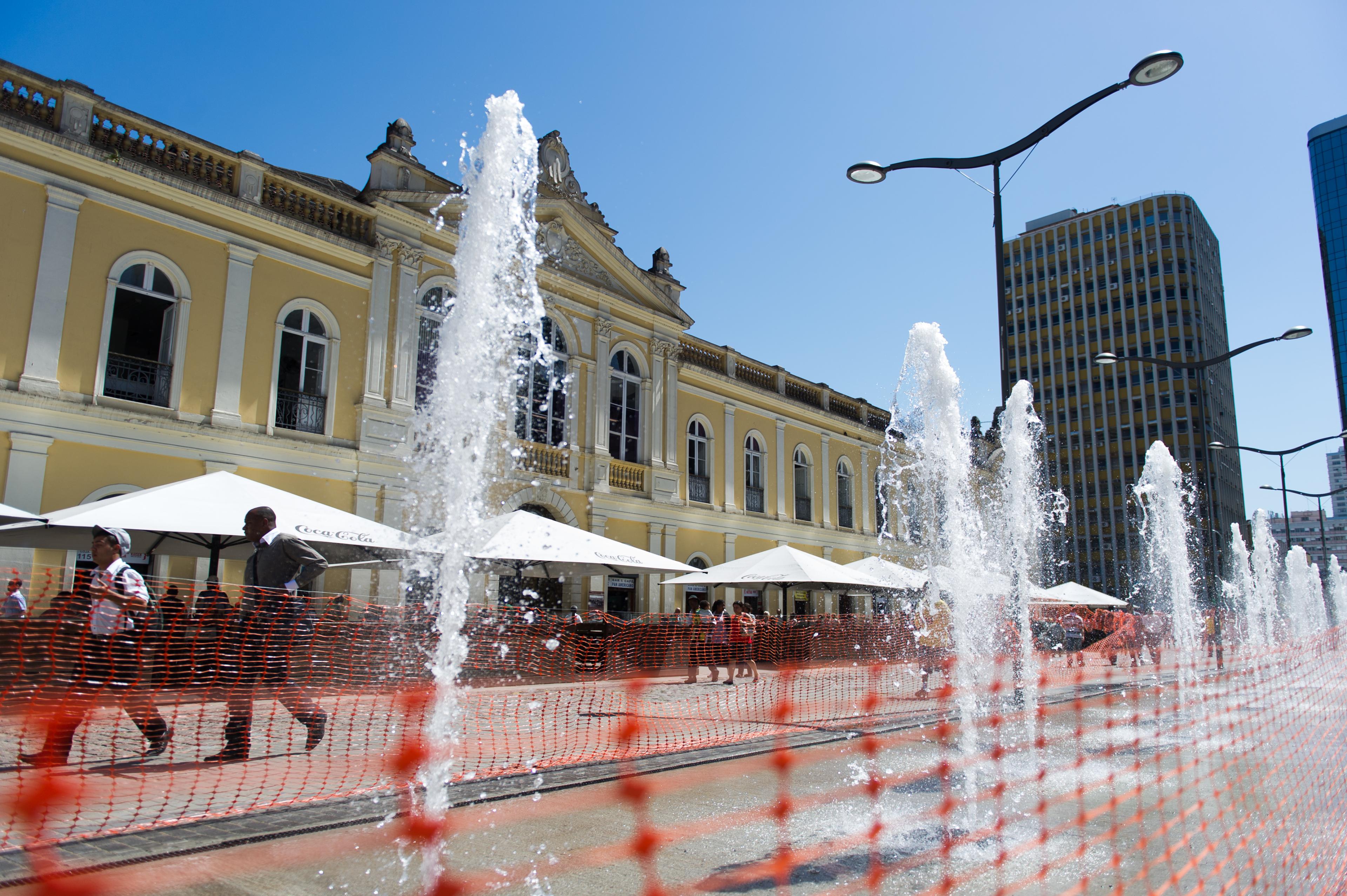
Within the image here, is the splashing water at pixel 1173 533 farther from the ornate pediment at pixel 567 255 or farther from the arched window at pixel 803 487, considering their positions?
the ornate pediment at pixel 567 255

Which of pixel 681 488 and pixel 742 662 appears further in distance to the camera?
pixel 681 488

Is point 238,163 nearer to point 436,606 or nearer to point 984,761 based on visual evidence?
point 436,606

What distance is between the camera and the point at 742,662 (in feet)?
48.2

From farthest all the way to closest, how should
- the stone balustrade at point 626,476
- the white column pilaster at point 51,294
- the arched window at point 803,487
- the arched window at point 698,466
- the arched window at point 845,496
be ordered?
the arched window at point 845,496 → the arched window at point 803,487 → the arched window at point 698,466 → the stone balustrade at point 626,476 → the white column pilaster at point 51,294

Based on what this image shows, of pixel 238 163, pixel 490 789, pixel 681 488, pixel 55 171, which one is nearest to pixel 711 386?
pixel 681 488

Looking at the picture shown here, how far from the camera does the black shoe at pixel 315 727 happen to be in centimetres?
606

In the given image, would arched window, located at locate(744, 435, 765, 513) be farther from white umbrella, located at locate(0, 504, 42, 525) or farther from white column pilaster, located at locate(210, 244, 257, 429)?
white umbrella, located at locate(0, 504, 42, 525)

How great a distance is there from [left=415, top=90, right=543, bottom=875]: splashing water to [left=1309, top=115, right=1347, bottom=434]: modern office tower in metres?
109

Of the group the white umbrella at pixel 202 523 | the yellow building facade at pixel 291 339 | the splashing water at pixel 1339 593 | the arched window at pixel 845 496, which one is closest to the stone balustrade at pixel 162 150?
the yellow building facade at pixel 291 339

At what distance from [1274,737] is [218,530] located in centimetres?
1199

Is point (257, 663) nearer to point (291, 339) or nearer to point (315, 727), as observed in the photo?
point (315, 727)

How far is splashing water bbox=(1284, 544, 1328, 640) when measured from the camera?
116 ft

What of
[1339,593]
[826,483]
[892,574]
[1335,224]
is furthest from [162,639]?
[1335,224]

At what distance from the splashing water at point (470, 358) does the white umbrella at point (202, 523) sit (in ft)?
9.06
